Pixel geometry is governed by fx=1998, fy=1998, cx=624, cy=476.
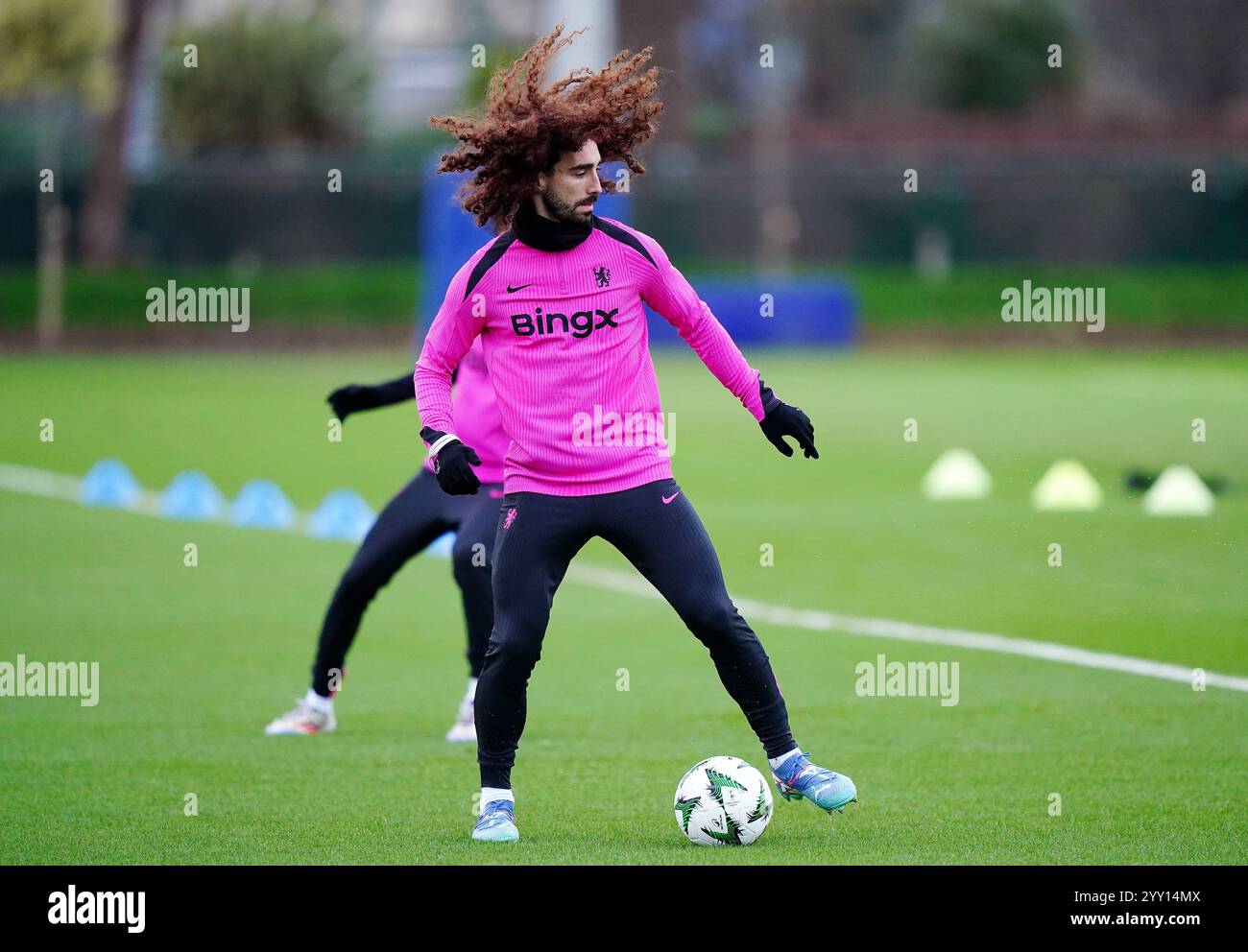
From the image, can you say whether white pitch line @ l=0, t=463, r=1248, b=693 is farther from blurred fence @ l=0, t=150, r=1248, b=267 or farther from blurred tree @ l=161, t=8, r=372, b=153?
blurred tree @ l=161, t=8, r=372, b=153

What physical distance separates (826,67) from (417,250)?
29463 mm

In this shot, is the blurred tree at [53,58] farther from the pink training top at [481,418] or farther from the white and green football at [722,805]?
the white and green football at [722,805]

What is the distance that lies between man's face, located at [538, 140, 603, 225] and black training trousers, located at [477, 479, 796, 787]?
932 millimetres

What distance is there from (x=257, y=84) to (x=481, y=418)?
4200cm

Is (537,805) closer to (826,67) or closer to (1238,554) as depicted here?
(1238,554)

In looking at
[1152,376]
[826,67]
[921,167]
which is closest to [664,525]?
[1152,376]

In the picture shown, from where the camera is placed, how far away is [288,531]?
615 inches

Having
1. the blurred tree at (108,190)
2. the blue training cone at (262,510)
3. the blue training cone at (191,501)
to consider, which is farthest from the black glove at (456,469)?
the blurred tree at (108,190)

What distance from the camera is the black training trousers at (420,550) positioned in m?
8.28

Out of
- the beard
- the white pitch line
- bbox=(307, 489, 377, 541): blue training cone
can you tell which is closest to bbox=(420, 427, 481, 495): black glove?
the beard

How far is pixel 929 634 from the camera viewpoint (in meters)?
10.9

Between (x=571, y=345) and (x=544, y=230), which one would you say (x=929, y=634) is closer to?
(x=571, y=345)

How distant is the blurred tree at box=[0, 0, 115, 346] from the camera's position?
3700 cm

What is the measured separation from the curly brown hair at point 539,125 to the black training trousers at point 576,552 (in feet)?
3.42
